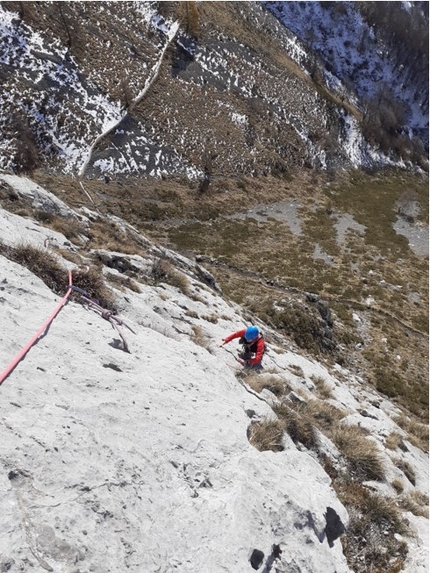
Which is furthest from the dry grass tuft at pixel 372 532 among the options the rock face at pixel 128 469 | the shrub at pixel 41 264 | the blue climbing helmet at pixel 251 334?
the shrub at pixel 41 264

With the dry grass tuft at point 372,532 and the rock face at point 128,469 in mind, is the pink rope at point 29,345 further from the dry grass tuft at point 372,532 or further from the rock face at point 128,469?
the dry grass tuft at point 372,532

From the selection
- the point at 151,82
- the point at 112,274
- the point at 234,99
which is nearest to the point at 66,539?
the point at 112,274

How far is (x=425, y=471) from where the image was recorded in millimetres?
12742

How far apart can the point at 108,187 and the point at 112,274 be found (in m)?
27.7

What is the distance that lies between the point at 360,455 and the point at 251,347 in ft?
13.6

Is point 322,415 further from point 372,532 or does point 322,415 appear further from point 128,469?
point 128,469

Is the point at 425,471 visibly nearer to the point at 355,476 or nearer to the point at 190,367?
the point at 355,476

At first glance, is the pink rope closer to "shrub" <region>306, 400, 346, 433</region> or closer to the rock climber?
the rock climber

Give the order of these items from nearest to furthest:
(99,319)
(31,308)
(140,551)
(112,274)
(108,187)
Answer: (140,551)
(31,308)
(99,319)
(112,274)
(108,187)

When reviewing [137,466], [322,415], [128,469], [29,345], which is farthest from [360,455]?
[29,345]

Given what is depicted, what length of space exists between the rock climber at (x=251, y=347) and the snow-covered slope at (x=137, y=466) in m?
3.02

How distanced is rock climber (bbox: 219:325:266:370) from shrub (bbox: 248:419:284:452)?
385 centimetres

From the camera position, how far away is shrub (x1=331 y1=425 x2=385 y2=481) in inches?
374

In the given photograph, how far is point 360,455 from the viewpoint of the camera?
32.0 feet
